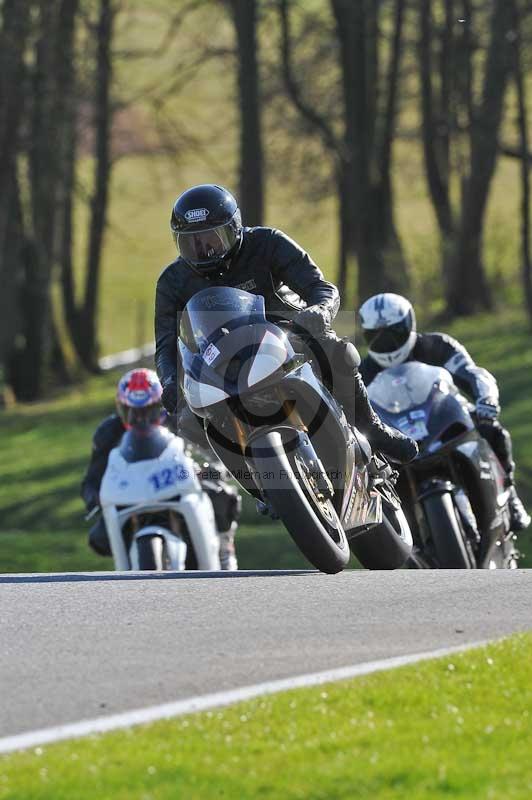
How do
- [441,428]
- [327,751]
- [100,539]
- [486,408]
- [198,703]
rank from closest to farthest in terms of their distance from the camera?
[327,751] < [198,703] < [441,428] < [486,408] < [100,539]

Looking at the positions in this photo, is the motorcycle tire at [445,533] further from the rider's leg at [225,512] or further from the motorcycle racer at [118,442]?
the rider's leg at [225,512]

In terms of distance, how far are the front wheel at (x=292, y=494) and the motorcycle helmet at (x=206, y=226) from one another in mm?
1065

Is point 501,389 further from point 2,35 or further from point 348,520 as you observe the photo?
point 348,520

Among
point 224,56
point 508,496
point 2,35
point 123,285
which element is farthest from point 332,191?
point 508,496

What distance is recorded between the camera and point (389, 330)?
1098cm

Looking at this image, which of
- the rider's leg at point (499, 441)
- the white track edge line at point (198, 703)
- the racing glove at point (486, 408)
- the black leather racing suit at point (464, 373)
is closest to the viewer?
the white track edge line at point (198, 703)

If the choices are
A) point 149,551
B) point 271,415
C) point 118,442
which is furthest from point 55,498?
point 271,415

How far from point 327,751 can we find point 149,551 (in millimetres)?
5364

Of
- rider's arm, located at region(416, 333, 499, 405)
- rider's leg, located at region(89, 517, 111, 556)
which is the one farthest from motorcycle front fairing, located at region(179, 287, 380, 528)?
rider's leg, located at region(89, 517, 111, 556)

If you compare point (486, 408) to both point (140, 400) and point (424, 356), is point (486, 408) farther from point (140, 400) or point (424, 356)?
point (140, 400)

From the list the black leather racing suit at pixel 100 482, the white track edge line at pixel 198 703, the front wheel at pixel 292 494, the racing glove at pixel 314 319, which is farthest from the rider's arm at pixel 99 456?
the white track edge line at pixel 198 703

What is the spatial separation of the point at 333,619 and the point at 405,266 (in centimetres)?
2602

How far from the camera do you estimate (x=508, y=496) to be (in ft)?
37.1

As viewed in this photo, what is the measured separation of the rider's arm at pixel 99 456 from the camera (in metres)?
11.7
